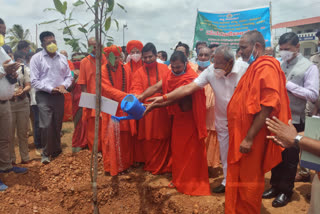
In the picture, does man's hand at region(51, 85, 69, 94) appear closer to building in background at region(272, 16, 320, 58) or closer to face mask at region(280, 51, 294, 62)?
face mask at region(280, 51, 294, 62)

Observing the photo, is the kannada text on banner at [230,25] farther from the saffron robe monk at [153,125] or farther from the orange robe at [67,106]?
the orange robe at [67,106]

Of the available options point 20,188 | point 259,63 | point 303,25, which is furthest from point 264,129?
point 303,25

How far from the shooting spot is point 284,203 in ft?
9.79

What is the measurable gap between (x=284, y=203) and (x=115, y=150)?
8.30ft

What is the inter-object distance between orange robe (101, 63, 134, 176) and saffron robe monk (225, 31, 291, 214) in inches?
74.4

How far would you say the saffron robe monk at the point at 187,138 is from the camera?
3.16 m

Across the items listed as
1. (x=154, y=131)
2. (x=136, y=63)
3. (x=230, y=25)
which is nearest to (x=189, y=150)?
(x=154, y=131)

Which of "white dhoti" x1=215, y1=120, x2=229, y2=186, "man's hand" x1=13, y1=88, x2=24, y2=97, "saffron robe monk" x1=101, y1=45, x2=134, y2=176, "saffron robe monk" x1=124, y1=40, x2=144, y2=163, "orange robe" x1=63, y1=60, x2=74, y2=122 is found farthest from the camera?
"orange robe" x1=63, y1=60, x2=74, y2=122

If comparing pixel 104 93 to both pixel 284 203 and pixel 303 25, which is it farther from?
pixel 303 25

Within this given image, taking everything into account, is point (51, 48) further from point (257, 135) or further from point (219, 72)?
point (257, 135)

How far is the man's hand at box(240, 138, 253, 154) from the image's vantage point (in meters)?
2.23

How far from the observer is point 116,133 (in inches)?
144

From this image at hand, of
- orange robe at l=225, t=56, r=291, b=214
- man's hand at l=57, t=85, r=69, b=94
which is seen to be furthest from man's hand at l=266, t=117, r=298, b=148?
man's hand at l=57, t=85, r=69, b=94

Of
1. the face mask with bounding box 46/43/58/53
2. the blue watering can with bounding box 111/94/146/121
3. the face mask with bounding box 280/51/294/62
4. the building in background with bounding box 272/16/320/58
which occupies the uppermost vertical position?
the building in background with bounding box 272/16/320/58
